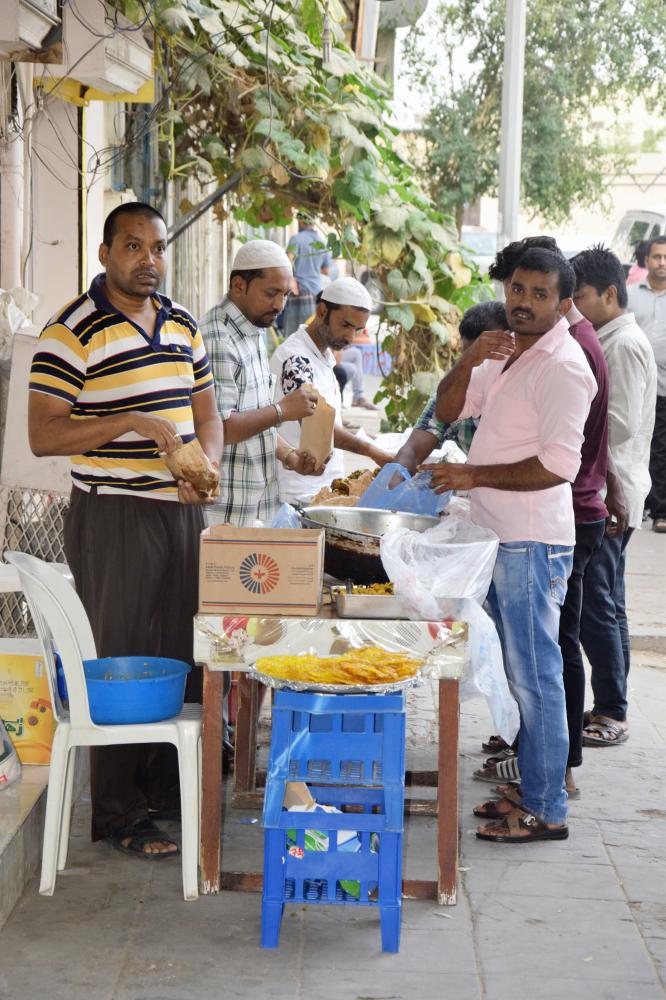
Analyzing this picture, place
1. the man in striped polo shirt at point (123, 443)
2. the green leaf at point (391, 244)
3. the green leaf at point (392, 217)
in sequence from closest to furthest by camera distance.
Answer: the man in striped polo shirt at point (123, 443)
the green leaf at point (392, 217)
the green leaf at point (391, 244)

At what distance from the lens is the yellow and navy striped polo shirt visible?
3.94 m

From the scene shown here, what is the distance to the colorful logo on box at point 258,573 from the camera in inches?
144

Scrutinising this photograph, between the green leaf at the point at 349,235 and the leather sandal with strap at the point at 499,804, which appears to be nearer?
the leather sandal with strap at the point at 499,804

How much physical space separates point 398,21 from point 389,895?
39.4ft

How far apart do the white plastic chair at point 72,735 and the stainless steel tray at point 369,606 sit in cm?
62

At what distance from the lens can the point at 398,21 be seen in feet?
44.8

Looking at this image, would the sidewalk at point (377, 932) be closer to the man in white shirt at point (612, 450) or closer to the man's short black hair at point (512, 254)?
the man in white shirt at point (612, 450)

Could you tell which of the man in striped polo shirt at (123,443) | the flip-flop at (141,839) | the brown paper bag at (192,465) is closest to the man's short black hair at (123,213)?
the man in striped polo shirt at (123,443)

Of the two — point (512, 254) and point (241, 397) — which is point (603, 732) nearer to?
point (241, 397)

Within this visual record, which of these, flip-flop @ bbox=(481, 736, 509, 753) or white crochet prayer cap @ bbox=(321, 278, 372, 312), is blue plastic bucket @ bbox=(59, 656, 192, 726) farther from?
white crochet prayer cap @ bbox=(321, 278, 372, 312)

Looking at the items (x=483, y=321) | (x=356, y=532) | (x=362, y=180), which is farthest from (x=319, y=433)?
(x=362, y=180)

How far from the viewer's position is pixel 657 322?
10.4m

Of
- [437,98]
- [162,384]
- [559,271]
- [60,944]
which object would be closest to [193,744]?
[60,944]

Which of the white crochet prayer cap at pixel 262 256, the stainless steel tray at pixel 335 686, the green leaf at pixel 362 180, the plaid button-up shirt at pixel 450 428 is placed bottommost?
the stainless steel tray at pixel 335 686
